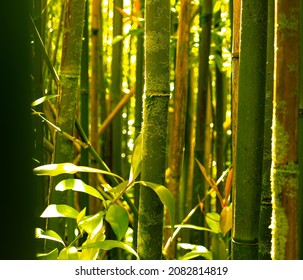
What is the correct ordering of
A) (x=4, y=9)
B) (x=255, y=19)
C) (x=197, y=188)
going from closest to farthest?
1. (x=4, y=9)
2. (x=255, y=19)
3. (x=197, y=188)

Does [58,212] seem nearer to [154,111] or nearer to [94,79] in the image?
[154,111]

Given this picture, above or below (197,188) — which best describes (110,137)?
above

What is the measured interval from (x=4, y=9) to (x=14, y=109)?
0.21 ft

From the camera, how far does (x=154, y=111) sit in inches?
28.3

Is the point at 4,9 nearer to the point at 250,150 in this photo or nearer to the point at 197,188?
the point at 250,150

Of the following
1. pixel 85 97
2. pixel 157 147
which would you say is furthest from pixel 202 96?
pixel 157 147

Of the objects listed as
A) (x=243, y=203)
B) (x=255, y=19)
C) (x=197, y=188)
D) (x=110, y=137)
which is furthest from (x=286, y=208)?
(x=110, y=137)

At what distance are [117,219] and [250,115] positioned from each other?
0.70 feet

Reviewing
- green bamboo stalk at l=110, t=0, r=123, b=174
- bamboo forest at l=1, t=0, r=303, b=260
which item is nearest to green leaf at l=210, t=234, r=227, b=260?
bamboo forest at l=1, t=0, r=303, b=260

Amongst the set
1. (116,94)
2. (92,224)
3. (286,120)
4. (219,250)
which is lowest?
(219,250)

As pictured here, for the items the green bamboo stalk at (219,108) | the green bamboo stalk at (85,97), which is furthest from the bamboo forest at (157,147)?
the green bamboo stalk at (219,108)

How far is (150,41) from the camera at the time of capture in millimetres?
710

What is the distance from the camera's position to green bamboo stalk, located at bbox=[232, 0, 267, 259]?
0.64m
